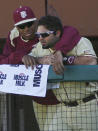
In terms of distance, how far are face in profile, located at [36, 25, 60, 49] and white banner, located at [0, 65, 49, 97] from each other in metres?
0.18

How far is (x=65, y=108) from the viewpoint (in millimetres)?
3844

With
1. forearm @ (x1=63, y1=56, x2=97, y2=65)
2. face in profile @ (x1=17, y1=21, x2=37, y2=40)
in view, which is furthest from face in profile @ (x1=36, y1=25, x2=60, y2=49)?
face in profile @ (x1=17, y1=21, x2=37, y2=40)

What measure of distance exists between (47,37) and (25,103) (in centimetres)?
119

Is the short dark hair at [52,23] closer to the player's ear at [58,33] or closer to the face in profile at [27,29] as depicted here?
the player's ear at [58,33]

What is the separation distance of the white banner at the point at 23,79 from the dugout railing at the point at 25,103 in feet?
0.26

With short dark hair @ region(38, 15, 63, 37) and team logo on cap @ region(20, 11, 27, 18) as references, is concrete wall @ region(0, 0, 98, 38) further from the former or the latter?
short dark hair @ region(38, 15, 63, 37)

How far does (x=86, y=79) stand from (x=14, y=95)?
794mm

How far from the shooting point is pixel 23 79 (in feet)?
12.6

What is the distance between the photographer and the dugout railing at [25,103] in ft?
12.1

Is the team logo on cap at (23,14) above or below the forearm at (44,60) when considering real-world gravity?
above

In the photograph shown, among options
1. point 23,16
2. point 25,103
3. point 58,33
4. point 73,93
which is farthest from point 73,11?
point 73,93

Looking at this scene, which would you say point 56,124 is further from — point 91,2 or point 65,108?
point 91,2

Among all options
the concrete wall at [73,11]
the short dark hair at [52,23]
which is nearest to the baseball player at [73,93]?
the short dark hair at [52,23]

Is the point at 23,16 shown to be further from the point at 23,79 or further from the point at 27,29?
the point at 23,79
